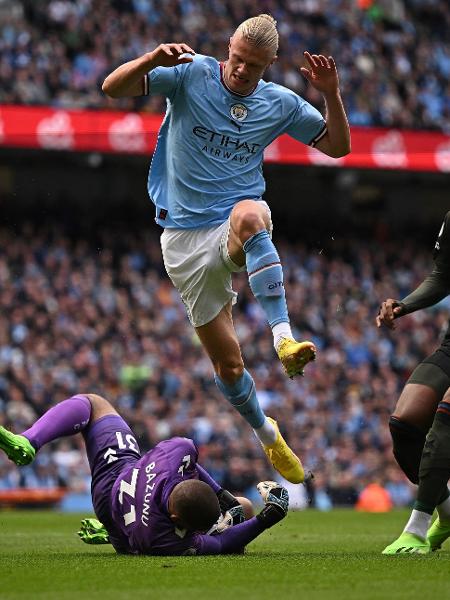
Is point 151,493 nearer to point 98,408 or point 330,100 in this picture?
point 98,408

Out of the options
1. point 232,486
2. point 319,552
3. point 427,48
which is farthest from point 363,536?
point 427,48

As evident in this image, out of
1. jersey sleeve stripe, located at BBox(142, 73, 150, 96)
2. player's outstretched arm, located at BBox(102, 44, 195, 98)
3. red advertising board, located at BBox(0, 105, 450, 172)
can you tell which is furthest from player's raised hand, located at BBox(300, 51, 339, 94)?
red advertising board, located at BBox(0, 105, 450, 172)

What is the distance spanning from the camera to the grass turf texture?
521 cm

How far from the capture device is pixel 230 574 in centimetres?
590

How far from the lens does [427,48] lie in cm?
2653

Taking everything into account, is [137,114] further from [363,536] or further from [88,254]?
[363,536]

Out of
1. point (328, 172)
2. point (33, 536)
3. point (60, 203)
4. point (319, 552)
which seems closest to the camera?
point (319, 552)

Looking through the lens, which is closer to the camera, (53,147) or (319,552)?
(319,552)

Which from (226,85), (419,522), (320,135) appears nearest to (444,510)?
(419,522)

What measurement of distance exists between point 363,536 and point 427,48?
725 inches

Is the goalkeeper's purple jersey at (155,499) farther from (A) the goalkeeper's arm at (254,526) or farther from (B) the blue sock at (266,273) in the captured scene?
(B) the blue sock at (266,273)

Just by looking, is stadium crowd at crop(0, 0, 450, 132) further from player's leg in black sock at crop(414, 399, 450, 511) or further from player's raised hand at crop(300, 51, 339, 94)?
player's leg in black sock at crop(414, 399, 450, 511)

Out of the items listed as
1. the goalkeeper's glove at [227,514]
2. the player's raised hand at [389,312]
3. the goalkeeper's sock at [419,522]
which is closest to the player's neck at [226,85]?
the player's raised hand at [389,312]

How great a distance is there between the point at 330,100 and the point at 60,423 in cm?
261
